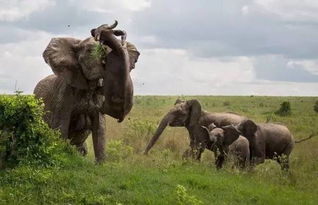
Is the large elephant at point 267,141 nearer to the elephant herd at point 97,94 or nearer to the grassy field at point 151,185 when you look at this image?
the elephant herd at point 97,94

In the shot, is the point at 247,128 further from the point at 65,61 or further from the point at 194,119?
the point at 65,61

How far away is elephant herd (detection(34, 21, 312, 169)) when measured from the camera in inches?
416

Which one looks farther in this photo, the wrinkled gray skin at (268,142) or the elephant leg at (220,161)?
the wrinkled gray skin at (268,142)

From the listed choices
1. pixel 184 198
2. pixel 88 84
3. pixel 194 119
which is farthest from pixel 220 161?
pixel 184 198

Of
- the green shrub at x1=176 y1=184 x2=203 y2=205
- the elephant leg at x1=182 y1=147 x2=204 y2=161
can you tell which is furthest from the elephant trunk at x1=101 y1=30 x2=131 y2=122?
the elephant leg at x1=182 y1=147 x2=204 y2=161

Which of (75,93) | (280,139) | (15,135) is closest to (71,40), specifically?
(75,93)

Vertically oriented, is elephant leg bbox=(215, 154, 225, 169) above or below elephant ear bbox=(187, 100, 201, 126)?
below

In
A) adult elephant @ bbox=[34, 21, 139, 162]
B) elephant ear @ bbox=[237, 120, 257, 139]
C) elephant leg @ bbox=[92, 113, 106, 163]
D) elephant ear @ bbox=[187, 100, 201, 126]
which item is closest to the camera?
adult elephant @ bbox=[34, 21, 139, 162]

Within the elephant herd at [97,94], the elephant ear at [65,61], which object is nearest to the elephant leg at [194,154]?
the elephant herd at [97,94]

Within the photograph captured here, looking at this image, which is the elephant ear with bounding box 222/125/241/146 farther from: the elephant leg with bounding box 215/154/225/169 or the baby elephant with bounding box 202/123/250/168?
the elephant leg with bounding box 215/154/225/169

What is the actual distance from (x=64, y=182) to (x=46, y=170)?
595 millimetres

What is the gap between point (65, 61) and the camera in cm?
1198

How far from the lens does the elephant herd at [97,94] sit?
10.6 m

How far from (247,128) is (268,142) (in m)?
1.37
